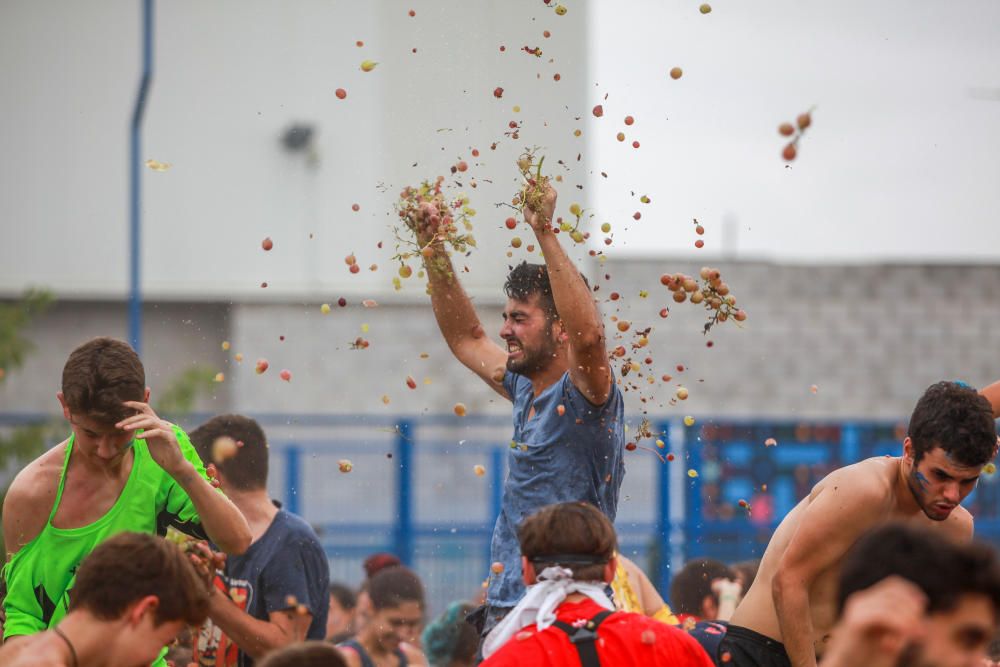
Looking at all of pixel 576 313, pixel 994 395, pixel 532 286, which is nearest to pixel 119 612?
pixel 576 313

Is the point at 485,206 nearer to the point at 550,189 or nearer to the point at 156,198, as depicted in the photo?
the point at 156,198

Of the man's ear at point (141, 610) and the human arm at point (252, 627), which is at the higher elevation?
the man's ear at point (141, 610)

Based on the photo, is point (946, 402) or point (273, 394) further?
point (273, 394)

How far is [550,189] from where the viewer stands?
520cm

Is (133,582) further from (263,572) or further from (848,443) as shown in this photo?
(848,443)

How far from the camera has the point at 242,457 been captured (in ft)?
19.6

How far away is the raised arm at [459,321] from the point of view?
5906 mm

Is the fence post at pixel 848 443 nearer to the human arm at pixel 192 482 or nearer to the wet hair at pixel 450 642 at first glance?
the wet hair at pixel 450 642

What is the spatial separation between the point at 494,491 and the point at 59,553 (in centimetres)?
653

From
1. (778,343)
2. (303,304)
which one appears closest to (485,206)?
(303,304)

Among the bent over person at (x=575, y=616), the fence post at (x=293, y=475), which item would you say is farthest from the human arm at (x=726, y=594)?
the fence post at (x=293, y=475)

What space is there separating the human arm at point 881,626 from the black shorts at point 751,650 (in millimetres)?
2870

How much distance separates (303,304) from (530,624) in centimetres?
1122

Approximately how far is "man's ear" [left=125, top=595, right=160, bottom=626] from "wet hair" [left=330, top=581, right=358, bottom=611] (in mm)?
5064
